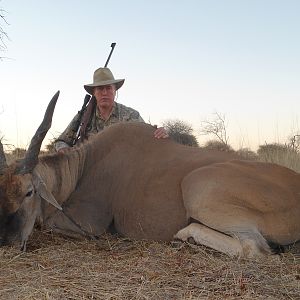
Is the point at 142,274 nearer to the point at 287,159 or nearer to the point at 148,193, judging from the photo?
the point at 148,193

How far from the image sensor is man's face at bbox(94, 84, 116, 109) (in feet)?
18.9

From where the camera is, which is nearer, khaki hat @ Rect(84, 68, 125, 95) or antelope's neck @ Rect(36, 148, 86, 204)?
antelope's neck @ Rect(36, 148, 86, 204)

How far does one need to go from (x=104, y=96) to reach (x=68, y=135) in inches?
22.0

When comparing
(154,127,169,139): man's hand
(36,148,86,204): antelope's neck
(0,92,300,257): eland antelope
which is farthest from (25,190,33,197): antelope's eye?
(154,127,169,139): man's hand

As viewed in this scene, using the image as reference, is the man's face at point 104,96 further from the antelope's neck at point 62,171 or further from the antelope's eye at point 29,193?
the antelope's eye at point 29,193

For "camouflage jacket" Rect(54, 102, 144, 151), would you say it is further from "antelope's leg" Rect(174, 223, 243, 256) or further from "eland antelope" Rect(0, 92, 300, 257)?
"antelope's leg" Rect(174, 223, 243, 256)

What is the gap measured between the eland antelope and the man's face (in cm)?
114

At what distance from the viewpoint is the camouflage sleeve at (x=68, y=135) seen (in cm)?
549

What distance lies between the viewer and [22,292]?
2680 millimetres

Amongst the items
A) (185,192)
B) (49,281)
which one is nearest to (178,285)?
(49,281)

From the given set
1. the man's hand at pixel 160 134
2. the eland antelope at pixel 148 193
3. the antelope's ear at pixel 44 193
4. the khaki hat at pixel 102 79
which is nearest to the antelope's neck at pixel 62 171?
the eland antelope at pixel 148 193

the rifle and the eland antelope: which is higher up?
the rifle

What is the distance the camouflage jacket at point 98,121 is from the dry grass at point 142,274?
1754 millimetres

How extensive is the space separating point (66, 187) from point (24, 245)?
77 centimetres
